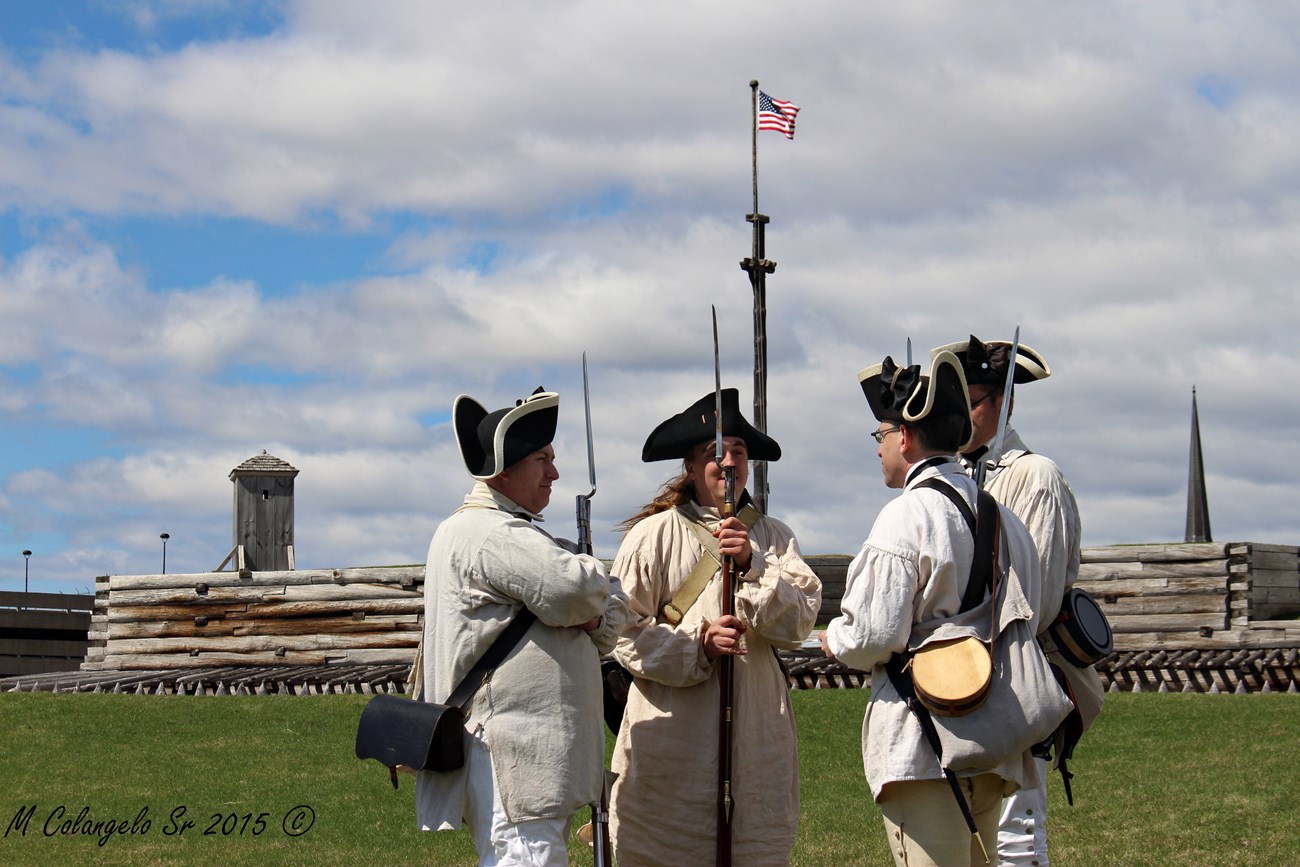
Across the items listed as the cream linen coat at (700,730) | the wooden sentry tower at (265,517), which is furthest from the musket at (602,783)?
the wooden sentry tower at (265,517)

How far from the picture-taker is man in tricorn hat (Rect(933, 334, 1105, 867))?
553 centimetres

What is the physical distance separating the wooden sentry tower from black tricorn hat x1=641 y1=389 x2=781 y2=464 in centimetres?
1390

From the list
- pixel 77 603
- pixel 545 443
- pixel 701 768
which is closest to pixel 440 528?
pixel 545 443

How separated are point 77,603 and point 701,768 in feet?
64.6

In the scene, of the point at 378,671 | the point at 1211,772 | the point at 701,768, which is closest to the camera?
the point at 701,768

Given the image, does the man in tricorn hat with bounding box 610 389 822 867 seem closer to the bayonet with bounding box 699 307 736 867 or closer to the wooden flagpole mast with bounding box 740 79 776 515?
the bayonet with bounding box 699 307 736 867

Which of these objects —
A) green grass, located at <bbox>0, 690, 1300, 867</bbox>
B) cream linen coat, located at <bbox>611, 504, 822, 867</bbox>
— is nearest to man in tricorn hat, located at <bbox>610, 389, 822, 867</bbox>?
cream linen coat, located at <bbox>611, 504, 822, 867</bbox>

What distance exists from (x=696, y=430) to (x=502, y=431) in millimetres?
1176

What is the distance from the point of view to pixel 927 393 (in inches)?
190

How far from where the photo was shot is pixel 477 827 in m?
4.89

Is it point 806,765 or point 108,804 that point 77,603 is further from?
point 806,765

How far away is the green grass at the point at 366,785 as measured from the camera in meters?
8.60

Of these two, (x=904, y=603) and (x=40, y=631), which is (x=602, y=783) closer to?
(x=904, y=603)

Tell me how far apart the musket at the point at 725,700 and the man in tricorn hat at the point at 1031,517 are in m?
0.94
